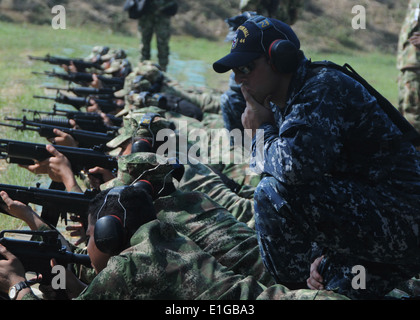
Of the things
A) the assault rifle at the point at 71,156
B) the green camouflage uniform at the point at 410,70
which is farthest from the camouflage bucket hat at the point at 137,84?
the green camouflage uniform at the point at 410,70

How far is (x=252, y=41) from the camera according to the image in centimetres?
312

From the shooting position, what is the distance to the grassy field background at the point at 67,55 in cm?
748

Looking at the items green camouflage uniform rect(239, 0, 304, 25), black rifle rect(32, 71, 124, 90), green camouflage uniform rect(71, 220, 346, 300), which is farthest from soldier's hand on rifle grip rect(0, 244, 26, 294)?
black rifle rect(32, 71, 124, 90)

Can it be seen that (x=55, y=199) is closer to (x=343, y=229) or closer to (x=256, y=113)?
(x=256, y=113)

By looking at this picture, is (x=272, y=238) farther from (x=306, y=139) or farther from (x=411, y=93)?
(x=411, y=93)

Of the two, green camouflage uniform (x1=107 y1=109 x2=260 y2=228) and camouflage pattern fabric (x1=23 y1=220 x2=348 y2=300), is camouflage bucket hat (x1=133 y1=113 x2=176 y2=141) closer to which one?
green camouflage uniform (x1=107 y1=109 x2=260 y2=228)

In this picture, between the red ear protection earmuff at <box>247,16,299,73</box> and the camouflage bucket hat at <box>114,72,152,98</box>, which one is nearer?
the red ear protection earmuff at <box>247,16,299,73</box>

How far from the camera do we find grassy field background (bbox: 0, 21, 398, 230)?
24.5 feet

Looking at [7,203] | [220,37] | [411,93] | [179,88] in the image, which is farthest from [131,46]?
[7,203]

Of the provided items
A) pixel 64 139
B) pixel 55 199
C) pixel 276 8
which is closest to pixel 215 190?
pixel 55 199

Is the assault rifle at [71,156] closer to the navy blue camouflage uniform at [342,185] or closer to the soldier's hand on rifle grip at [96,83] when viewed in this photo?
the navy blue camouflage uniform at [342,185]

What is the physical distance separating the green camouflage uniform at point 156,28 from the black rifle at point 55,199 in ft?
29.9

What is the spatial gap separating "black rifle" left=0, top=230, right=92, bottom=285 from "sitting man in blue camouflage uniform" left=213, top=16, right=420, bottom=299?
1.00 metres
